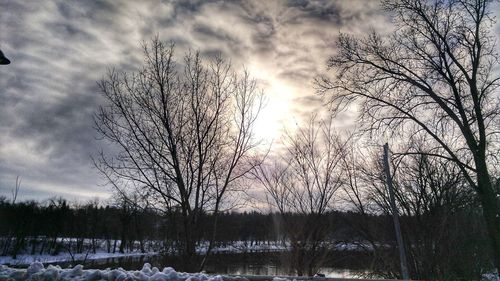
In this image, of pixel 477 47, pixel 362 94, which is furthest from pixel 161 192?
pixel 477 47

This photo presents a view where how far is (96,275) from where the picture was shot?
4582 millimetres

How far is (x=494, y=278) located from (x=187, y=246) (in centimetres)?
1548

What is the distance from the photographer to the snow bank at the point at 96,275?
14.4ft

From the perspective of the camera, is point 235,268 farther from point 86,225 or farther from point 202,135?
point 86,225

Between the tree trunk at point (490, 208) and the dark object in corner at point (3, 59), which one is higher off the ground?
the dark object in corner at point (3, 59)

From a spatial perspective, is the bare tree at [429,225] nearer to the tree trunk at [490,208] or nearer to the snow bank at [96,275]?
the tree trunk at [490,208]

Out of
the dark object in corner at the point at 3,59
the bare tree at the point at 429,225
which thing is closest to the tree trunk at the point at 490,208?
Result: the bare tree at the point at 429,225

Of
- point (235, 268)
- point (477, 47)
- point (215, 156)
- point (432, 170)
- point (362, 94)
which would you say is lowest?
point (235, 268)

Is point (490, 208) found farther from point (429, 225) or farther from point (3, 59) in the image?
point (3, 59)

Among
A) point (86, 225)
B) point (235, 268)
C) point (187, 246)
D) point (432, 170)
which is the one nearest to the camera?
point (187, 246)

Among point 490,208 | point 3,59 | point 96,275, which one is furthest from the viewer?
point 490,208

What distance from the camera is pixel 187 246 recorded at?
1031cm

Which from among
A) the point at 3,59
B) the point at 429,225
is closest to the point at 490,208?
the point at 429,225

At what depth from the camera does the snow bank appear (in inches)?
173
